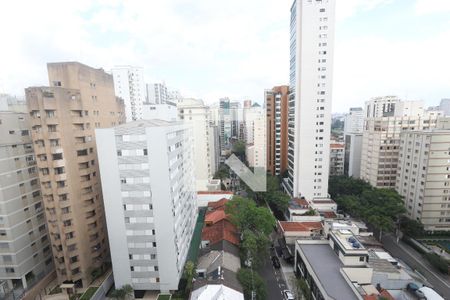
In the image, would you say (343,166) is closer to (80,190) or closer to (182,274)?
(182,274)

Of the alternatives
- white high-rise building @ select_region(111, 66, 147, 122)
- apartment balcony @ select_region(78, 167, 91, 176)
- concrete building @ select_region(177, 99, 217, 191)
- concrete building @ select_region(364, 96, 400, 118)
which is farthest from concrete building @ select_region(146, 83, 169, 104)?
concrete building @ select_region(364, 96, 400, 118)

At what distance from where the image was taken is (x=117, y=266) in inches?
841

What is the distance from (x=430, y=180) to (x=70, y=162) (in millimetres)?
45897

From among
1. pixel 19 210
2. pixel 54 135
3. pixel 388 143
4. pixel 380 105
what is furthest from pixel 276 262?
pixel 380 105

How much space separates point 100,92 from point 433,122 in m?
Result: 55.8

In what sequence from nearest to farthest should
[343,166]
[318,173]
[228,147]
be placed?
1. [318,173]
2. [343,166]
3. [228,147]

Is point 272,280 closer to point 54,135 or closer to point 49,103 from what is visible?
point 54,135

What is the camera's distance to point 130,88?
Answer: 2943 inches

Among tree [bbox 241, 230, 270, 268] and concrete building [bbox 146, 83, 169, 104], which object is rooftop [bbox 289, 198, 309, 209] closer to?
tree [bbox 241, 230, 270, 268]

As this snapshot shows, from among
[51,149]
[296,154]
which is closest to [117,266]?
[51,149]

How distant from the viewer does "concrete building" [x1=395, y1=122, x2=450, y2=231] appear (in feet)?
103

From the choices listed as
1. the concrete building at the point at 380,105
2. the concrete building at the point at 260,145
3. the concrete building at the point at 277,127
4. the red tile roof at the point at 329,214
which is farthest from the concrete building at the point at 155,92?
the concrete building at the point at 380,105

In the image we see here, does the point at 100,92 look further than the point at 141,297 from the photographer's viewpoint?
Yes

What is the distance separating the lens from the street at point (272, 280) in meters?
22.4
